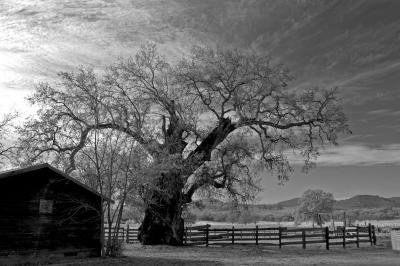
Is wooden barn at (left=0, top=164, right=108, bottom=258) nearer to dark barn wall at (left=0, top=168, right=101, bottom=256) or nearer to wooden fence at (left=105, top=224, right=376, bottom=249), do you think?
dark barn wall at (left=0, top=168, right=101, bottom=256)

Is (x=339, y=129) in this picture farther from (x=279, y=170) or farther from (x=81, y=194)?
(x=81, y=194)

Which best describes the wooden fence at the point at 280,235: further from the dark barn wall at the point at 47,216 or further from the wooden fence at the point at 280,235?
the dark barn wall at the point at 47,216

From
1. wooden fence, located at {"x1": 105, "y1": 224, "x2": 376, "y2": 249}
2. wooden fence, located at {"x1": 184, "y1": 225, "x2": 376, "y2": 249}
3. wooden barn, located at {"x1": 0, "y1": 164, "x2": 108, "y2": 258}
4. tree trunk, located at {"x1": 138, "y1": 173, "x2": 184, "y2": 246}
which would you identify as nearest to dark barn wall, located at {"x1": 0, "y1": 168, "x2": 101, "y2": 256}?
wooden barn, located at {"x1": 0, "y1": 164, "x2": 108, "y2": 258}

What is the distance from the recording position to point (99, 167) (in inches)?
939

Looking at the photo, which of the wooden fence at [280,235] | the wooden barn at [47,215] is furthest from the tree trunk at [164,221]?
the wooden barn at [47,215]

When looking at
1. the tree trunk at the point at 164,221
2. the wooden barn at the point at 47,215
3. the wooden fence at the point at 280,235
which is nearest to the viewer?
the wooden barn at the point at 47,215

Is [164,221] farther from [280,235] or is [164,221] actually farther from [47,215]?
[47,215]

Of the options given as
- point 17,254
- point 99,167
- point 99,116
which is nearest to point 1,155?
point 99,116

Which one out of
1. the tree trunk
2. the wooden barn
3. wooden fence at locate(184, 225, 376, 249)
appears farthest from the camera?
the tree trunk

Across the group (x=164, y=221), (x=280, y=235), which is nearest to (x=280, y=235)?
(x=280, y=235)

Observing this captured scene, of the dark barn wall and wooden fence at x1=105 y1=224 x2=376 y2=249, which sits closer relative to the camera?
the dark barn wall

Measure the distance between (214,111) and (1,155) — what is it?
18.6 metres

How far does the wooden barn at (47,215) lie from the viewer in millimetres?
18844

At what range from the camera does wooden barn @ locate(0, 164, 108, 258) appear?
18844 millimetres
